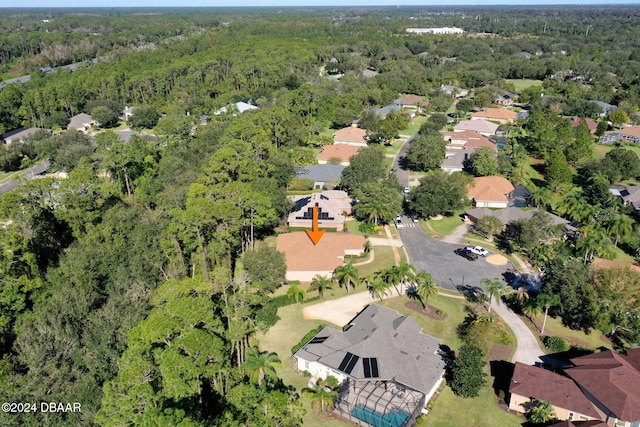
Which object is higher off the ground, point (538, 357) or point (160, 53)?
point (160, 53)

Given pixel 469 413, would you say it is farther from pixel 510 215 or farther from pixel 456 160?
pixel 456 160

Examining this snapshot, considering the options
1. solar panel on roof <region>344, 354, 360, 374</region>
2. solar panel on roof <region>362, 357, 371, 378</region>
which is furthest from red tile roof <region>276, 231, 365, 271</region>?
solar panel on roof <region>362, 357, 371, 378</region>

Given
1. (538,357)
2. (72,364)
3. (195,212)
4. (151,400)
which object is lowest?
(538,357)

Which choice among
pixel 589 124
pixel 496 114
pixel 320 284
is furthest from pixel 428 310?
pixel 496 114

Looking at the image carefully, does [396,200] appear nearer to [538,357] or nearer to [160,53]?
[538,357]

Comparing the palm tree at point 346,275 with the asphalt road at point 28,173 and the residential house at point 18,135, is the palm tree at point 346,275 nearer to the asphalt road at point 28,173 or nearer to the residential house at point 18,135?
the asphalt road at point 28,173

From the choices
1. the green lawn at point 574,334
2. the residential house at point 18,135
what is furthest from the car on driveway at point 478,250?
the residential house at point 18,135

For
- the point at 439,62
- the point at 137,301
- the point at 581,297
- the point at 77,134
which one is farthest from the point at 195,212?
the point at 439,62

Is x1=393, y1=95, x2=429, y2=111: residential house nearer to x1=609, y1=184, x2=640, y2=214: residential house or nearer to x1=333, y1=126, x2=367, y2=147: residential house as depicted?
x1=333, y1=126, x2=367, y2=147: residential house
